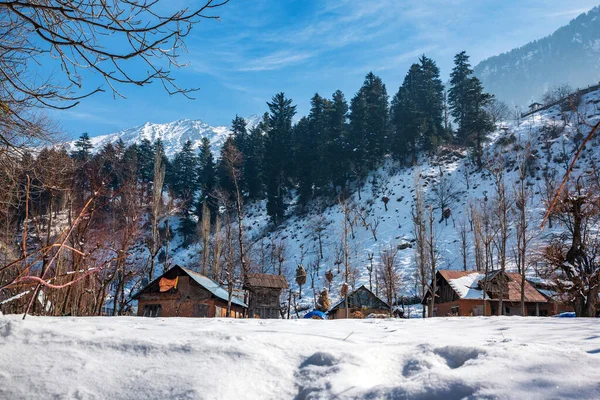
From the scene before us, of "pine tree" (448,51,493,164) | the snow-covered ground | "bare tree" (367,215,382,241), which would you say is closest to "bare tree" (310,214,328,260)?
"bare tree" (367,215,382,241)

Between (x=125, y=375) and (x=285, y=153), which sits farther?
(x=285, y=153)

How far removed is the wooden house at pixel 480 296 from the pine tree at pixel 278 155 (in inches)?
1069

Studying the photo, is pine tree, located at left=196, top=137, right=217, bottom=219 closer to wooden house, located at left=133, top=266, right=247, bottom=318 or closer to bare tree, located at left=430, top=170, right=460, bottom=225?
wooden house, located at left=133, top=266, right=247, bottom=318

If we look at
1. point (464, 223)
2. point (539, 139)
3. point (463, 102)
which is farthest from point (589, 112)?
point (464, 223)

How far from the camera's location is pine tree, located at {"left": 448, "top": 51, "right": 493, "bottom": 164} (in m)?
53.3

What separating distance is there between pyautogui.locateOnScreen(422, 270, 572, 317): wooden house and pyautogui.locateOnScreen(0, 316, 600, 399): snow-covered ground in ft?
92.1

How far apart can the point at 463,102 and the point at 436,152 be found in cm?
823

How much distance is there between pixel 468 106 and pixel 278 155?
87.0ft

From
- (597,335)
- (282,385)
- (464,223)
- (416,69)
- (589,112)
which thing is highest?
(416,69)

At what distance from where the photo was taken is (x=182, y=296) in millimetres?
27781

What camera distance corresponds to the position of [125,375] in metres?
2.94

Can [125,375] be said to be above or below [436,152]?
below

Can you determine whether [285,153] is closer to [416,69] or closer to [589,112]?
[416,69]

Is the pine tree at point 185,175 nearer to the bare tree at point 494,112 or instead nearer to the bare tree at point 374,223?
the bare tree at point 374,223
